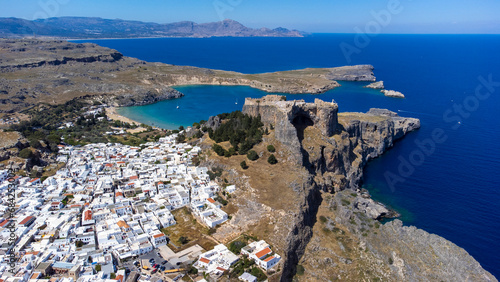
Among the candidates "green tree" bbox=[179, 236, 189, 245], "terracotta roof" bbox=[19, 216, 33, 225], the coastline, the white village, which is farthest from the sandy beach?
"green tree" bbox=[179, 236, 189, 245]

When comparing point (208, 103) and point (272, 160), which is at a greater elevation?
point (272, 160)

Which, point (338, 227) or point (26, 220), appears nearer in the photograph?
point (26, 220)

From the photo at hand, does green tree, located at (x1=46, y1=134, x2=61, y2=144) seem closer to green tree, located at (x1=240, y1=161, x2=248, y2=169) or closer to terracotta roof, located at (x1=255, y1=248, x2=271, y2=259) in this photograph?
green tree, located at (x1=240, y1=161, x2=248, y2=169)

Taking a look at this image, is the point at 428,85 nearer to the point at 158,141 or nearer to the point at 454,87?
the point at 454,87

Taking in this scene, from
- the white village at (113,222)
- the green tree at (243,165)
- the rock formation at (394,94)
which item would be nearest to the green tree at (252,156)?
the green tree at (243,165)

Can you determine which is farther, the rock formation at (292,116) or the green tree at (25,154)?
the green tree at (25,154)

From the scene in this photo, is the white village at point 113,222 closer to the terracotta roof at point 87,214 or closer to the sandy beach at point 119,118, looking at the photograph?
the terracotta roof at point 87,214

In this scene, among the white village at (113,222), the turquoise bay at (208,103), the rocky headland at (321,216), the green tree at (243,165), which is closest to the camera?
the white village at (113,222)

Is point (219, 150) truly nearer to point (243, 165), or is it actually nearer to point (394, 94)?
point (243, 165)

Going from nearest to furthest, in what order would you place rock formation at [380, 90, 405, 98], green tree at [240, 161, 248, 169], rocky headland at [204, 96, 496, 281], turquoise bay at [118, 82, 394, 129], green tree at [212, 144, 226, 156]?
1. rocky headland at [204, 96, 496, 281]
2. green tree at [240, 161, 248, 169]
3. green tree at [212, 144, 226, 156]
4. turquoise bay at [118, 82, 394, 129]
5. rock formation at [380, 90, 405, 98]

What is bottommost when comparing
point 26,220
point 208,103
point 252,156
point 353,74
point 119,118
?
point 119,118

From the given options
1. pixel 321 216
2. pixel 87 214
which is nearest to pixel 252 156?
pixel 321 216

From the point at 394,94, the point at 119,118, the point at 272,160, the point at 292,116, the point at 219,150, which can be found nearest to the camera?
the point at 272,160
